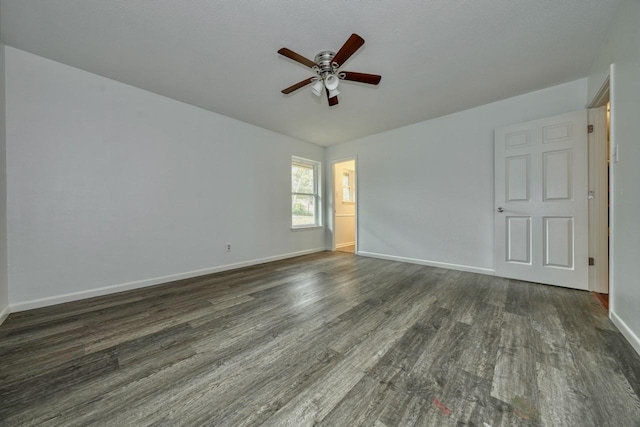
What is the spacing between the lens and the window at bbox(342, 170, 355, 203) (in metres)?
6.25

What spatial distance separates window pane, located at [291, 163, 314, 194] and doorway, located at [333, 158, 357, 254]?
0.56 meters

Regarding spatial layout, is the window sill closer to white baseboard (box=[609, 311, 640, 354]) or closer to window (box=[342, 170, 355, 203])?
window (box=[342, 170, 355, 203])

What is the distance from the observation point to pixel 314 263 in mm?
4215

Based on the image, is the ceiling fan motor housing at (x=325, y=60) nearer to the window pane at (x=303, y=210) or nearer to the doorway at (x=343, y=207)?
the window pane at (x=303, y=210)

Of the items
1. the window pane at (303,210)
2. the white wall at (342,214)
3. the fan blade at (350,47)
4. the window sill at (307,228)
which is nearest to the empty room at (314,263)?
the fan blade at (350,47)

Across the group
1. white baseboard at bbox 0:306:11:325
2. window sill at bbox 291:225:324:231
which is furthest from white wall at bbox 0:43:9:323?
window sill at bbox 291:225:324:231

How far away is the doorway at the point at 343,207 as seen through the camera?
554 cm

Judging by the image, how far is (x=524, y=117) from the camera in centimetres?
312

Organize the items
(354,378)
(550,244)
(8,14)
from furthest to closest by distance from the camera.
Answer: (550,244) → (8,14) → (354,378)

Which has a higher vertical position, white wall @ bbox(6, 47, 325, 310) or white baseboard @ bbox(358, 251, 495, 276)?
white wall @ bbox(6, 47, 325, 310)

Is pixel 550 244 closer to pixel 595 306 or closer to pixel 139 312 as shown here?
pixel 595 306

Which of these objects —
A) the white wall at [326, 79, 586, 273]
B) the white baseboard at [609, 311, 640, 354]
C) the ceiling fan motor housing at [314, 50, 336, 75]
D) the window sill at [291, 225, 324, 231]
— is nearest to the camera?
the white baseboard at [609, 311, 640, 354]

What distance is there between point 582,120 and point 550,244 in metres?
1.46

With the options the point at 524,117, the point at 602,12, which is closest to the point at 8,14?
the point at 602,12
